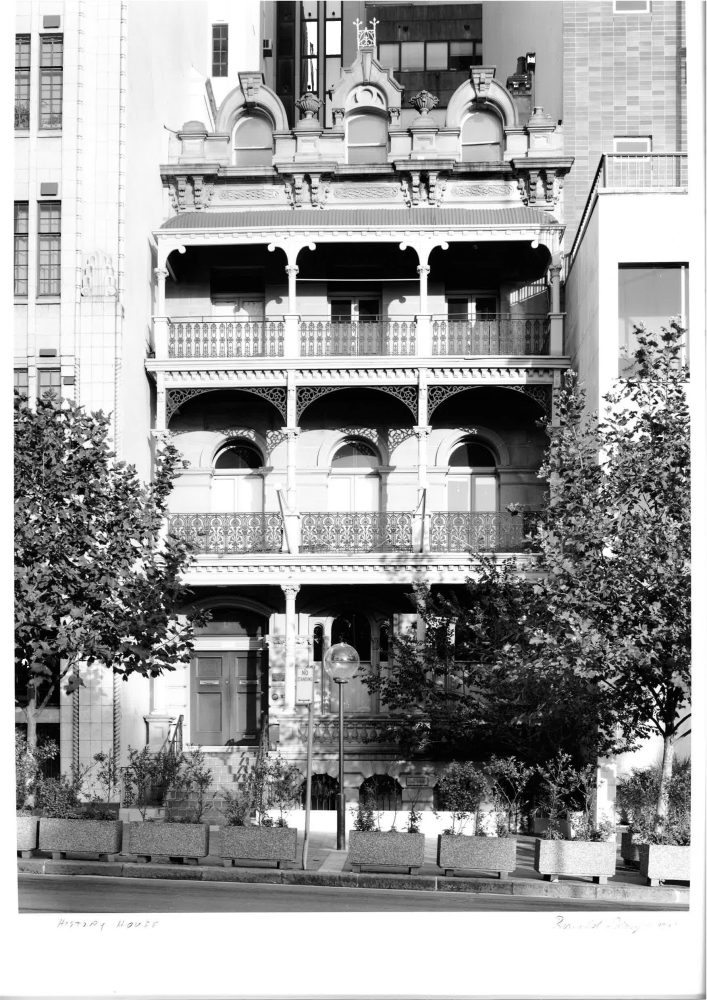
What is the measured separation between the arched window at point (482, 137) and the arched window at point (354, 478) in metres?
6.10

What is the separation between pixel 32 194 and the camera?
2372cm

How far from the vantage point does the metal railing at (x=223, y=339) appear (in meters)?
25.3

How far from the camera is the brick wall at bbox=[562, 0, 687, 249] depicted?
26391 millimetres

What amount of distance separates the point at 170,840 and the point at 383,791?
23.1ft

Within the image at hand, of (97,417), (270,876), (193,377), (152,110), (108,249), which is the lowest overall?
(270,876)

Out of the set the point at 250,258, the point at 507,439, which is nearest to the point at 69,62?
the point at 250,258

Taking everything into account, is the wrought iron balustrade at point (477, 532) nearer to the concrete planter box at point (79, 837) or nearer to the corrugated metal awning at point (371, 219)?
the corrugated metal awning at point (371, 219)

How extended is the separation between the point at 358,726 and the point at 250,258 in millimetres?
9416

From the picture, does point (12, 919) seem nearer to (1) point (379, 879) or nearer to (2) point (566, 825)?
(1) point (379, 879)

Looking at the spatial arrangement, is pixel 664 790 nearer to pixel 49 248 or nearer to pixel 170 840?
pixel 170 840

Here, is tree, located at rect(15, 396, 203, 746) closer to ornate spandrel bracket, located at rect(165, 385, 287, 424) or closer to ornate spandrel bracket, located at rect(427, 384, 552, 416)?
ornate spandrel bracket, located at rect(165, 385, 287, 424)

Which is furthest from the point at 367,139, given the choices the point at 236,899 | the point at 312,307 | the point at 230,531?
the point at 236,899

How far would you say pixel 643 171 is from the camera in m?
22.5

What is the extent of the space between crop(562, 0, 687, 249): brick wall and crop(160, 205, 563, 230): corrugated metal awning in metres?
1.68
